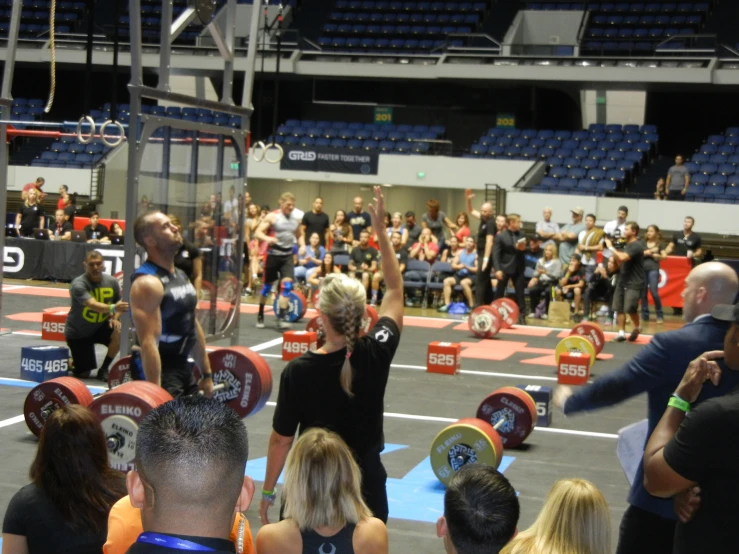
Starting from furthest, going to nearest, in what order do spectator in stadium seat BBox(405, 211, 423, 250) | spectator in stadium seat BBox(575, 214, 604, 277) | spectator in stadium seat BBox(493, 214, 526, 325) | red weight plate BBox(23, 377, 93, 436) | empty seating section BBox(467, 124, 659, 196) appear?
empty seating section BBox(467, 124, 659, 196) → spectator in stadium seat BBox(405, 211, 423, 250) → spectator in stadium seat BBox(575, 214, 604, 277) → spectator in stadium seat BBox(493, 214, 526, 325) → red weight plate BBox(23, 377, 93, 436)

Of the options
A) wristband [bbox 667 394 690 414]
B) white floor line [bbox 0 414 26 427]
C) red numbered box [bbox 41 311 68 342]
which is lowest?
white floor line [bbox 0 414 26 427]

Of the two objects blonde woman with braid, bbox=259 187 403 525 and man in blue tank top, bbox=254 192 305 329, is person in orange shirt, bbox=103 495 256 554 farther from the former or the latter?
man in blue tank top, bbox=254 192 305 329

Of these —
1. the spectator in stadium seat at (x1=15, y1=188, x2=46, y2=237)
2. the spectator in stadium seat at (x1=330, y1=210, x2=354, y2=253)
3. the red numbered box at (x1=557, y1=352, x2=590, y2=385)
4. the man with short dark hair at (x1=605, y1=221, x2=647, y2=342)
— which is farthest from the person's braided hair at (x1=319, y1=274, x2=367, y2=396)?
the spectator in stadium seat at (x1=15, y1=188, x2=46, y2=237)

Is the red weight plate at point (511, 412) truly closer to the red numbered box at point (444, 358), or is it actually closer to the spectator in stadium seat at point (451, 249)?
the red numbered box at point (444, 358)

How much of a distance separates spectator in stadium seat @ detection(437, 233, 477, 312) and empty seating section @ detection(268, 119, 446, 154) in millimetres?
7095

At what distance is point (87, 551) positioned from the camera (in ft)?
10.5

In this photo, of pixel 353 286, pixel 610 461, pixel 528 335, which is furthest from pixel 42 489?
pixel 528 335

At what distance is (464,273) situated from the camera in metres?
16.1

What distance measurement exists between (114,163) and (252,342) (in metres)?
13.4

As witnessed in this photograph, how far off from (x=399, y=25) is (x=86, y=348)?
20.1m

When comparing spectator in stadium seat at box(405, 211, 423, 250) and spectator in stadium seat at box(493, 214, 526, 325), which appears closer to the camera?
spectator in stadium seat at box(493, 214, 526, 325)

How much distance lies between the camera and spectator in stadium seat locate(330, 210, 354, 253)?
668 inches

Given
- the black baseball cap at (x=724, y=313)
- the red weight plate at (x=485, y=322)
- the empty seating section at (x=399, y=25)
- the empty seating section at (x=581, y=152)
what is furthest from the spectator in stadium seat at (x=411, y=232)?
the black baseball cap at (x=724, y=313)

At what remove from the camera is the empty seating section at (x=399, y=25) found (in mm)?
27062
